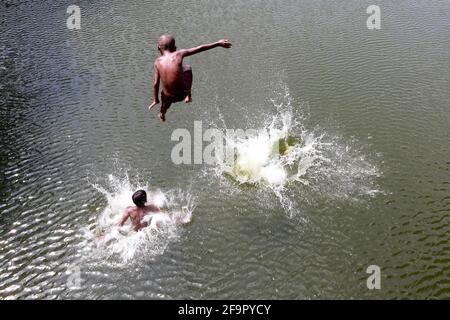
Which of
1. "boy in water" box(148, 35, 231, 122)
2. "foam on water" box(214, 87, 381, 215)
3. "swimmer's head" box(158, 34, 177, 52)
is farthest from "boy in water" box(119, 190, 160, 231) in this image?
"swimmer's head" box(158, 34, 177, 52)

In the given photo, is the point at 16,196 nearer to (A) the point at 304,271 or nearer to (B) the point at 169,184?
(B) the point at 169,184

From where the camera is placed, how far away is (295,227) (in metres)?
9.66

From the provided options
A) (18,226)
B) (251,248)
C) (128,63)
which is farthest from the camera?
(128,63)

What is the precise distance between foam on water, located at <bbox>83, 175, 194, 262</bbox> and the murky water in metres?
0.04

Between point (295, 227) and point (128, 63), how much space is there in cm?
1107

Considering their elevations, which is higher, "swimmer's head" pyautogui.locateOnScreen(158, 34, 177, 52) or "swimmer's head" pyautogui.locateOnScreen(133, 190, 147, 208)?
"swimmer's head" pyautogui.locateOnScreen(158, 34, 177, 52)

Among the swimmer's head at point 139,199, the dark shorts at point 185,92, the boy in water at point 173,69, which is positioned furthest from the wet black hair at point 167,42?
the swimmer's head at point 139,199

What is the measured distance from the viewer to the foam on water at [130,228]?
917 cm

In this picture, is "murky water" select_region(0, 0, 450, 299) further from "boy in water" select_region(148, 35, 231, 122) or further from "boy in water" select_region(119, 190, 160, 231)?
"boy in water" select_region(148, 35, 231, 122)

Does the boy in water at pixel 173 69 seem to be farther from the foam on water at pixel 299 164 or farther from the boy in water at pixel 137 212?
the foam on water at pixel 299 164

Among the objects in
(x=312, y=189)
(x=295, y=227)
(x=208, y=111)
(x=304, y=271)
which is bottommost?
(x=304, y=271)

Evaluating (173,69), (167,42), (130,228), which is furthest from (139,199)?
(167,42)

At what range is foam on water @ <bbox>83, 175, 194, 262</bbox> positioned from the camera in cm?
917
